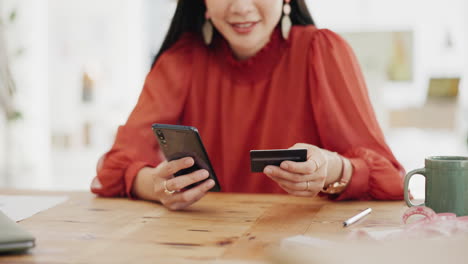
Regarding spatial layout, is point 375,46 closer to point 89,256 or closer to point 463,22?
point 463,22

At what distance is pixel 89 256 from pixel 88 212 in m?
0.32

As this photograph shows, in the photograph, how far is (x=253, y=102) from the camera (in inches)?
57.6

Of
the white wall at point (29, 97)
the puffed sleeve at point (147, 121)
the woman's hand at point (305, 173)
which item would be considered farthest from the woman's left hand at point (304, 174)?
the white wall at point (29, 97)

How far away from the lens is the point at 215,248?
0.76 m

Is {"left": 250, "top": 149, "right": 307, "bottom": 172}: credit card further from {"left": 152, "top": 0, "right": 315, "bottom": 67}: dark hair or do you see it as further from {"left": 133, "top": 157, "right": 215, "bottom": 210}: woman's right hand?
Answer: {"left": 152, "top": 0, "right": 315, "bottom": 67}: dark hair

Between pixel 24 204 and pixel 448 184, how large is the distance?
875mm

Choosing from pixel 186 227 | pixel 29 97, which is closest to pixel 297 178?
pixel 186 227

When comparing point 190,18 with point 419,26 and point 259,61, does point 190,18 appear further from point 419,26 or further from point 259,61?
point 419,26

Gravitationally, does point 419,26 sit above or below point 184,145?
above

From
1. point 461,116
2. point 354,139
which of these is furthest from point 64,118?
point 354,139

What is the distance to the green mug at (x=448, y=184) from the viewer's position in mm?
869

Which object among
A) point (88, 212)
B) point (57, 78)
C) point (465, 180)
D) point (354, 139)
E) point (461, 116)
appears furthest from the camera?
point (57, 78)

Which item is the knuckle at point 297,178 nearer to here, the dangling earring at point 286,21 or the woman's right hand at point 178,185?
the woman's right hand at point 178,185

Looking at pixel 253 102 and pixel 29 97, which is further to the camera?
pixel 29 97
